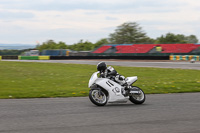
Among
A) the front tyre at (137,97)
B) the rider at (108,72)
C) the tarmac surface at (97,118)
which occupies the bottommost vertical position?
the tarmac surface at (97,118)

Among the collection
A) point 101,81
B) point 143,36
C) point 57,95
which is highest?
point 143,36

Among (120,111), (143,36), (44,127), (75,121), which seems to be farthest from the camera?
(143,36)

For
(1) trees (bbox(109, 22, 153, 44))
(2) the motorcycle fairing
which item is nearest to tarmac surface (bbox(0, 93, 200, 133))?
(2) the motorcycle fairing

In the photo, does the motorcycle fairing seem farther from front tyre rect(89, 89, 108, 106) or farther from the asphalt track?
the asphalt track

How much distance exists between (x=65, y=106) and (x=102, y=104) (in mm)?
978

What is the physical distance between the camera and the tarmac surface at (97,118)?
5.71 metres

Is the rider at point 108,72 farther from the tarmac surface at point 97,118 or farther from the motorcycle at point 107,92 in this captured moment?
the tarmac surface at point 97,118

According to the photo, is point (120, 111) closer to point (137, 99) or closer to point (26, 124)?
point (137, 99)

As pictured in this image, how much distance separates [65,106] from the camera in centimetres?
846

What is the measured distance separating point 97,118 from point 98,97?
1946 mm

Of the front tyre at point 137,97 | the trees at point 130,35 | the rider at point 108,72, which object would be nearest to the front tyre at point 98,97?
the rider at point 108,72

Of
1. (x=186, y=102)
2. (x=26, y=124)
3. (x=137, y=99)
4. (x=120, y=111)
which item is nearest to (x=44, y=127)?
(x=26, y=124)

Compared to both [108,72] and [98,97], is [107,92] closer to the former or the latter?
[98,97]

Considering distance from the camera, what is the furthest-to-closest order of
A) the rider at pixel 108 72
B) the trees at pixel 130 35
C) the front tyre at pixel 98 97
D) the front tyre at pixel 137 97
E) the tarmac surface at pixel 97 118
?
the trees at pixel 130 35, the front tyre at pixel 137 97, the rider at pixel 108 72, the front tyre at pixel 98 97, the tarmac surface at pixel 97 118
